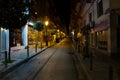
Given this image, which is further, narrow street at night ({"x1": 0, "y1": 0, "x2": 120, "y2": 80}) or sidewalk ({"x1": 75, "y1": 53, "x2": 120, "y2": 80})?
narrow street at night ({"x1": 0, "y1": 0, "x2": 120, "y2": 80})

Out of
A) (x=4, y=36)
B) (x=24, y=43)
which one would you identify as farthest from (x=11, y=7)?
(x=24, y=43)

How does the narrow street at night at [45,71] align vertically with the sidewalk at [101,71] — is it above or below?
below

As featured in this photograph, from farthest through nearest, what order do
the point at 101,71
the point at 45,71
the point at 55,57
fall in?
1. the point at 55,57
2. the point at 45,71
3. the point at 101,71

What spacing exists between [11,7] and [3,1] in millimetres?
811

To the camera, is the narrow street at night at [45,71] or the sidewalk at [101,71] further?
the narrow street at night at [45,71]

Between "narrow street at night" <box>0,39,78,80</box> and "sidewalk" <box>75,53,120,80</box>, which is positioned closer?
"sidewalk" <box>75,53,120,80</box>

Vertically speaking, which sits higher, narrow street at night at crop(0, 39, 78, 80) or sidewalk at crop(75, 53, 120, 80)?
sidewalk at crop(75, 53, 120, 80)

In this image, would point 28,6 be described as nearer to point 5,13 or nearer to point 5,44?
point 5,13

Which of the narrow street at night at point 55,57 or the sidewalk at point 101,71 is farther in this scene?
the narrow street at night at point 55,57

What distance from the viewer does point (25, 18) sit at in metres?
20.4

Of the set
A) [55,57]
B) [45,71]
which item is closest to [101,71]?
[45,71]

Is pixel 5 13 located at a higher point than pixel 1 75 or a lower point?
higher

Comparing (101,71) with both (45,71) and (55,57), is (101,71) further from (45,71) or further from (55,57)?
(55,57)

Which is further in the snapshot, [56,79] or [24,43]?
[24,43]
